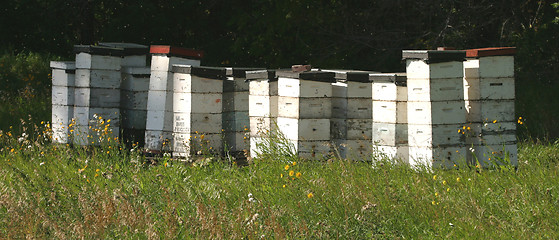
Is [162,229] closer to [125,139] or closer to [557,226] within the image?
[557,226]

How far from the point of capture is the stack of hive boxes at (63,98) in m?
10.1

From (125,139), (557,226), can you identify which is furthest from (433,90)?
(125,139)

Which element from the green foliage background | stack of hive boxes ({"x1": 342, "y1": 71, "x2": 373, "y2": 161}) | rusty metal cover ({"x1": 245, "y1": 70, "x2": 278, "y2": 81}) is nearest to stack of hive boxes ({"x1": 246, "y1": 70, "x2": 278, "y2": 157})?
rusty metal cover ({"x1": 245, "y1": 70, "x2": 278, "y2": 81})

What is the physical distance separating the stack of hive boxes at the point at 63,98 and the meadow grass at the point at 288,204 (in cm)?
249

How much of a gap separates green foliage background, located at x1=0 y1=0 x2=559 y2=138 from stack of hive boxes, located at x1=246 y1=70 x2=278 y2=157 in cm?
595

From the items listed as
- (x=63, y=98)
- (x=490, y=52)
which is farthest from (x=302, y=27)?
(x=490, y=52)

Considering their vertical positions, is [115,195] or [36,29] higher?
[36,29]

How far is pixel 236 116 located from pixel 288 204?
3.53 meters

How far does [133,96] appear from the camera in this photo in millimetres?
10078

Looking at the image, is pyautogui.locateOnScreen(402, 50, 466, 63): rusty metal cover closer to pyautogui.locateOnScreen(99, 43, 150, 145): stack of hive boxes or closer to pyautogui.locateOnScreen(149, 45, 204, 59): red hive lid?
pyautogui.locateOnScreen(149, 45, 204, 59): red hive lid

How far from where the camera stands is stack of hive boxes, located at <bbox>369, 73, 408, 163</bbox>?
8133 millimetres

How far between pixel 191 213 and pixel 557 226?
122 inches

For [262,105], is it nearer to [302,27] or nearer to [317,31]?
[302,27]

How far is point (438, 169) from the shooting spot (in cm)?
764
